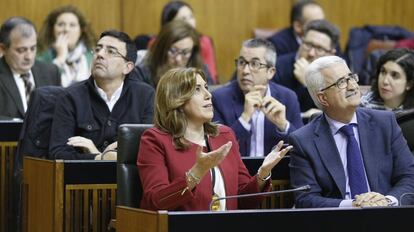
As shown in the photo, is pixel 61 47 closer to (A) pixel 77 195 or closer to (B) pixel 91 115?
(B) pixel 91 115

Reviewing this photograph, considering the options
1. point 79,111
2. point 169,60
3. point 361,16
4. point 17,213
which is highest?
point 361,16

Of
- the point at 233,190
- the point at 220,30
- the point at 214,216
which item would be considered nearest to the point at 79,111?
the point at 233,190

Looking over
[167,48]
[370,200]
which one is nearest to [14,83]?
[167,48]

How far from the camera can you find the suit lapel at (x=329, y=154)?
4.15 metres

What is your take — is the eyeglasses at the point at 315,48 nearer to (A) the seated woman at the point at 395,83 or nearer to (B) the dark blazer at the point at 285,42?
(B) the dark blazer at the point at 285,42

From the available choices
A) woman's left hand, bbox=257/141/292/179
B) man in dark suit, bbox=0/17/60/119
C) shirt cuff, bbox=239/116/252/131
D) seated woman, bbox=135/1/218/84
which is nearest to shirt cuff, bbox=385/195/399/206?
woman's left hand, bbox=257/141/292/179

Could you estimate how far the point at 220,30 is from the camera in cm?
881

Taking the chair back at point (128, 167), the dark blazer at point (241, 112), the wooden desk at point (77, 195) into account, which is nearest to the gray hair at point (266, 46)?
the dark blazer at point (241, 112)

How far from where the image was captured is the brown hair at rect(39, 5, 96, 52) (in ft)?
24.6

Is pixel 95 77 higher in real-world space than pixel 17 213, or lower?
higher

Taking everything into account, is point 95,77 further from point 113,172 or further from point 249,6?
point 249,6

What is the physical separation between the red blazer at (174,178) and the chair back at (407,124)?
80 centimetres

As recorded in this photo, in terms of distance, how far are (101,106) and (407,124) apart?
1.42 metres

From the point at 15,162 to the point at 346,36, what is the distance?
4.63 meters
